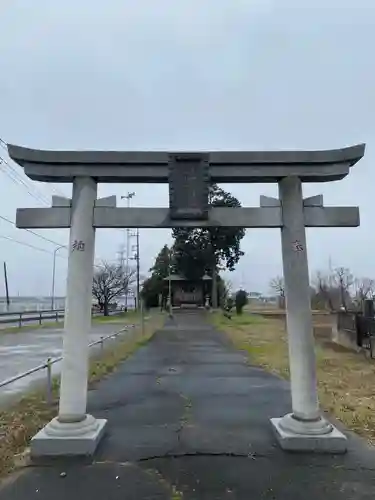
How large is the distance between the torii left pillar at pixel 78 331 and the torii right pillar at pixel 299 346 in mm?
2316

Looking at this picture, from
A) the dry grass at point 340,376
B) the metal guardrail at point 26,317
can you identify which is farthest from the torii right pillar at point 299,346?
the metal guardrail at point 26,317

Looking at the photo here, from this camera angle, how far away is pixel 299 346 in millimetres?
5641

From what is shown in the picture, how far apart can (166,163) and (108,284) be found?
49.7 m

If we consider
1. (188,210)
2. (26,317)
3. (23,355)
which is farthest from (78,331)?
(26,317)

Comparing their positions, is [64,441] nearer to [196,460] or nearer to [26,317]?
[196,460]

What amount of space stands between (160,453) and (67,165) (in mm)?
3566

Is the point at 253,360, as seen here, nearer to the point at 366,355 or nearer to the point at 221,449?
the point at 366,355

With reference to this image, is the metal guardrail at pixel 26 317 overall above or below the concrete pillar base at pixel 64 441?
above

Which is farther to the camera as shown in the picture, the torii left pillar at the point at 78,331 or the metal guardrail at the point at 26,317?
the metal guardrail at the point at 26,317

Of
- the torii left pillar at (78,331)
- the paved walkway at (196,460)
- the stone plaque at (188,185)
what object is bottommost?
the paved walkway at (196,460)

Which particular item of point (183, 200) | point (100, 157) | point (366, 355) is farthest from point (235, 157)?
point (366, 355)

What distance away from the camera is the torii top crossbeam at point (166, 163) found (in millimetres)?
5844

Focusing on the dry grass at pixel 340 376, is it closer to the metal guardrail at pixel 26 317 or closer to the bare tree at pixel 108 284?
the metal guardrail at pixel 26 317

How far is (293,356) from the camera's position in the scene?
5.70 m
